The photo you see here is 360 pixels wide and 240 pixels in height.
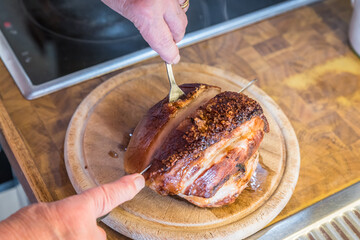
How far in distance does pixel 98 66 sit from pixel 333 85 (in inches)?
49.6

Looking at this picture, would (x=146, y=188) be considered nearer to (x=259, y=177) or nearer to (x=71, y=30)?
(x=259, y=177)

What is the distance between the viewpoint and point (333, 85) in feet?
6.82

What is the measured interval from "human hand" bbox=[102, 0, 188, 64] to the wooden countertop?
0.55 m

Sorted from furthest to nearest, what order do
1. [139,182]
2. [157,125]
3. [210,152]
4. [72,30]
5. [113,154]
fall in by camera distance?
[72,30] → [113,154] → [157,125] → [210,152] → [139,182]

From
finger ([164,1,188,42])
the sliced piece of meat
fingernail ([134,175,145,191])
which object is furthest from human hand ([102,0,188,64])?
fingernail ([134,175,145,191])

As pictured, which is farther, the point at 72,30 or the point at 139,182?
the point at 72,30

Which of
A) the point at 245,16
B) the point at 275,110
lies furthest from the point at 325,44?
the point at 275,110

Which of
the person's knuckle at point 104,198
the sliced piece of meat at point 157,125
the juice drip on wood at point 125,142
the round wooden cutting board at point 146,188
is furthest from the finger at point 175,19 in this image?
the person's knuckle at point 104,198

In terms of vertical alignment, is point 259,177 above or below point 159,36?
below

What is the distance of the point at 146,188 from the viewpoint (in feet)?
5.06

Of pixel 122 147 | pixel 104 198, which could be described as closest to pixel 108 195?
pixel 104 198

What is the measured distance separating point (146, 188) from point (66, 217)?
53cm

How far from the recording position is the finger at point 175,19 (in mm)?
1523

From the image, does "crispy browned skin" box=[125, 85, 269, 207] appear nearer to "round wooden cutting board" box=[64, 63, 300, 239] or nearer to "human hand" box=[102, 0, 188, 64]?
"round wooden cutting board" box=[64, 63, 300, 239]
